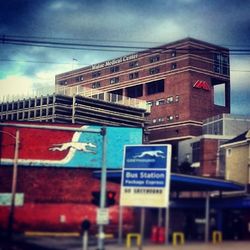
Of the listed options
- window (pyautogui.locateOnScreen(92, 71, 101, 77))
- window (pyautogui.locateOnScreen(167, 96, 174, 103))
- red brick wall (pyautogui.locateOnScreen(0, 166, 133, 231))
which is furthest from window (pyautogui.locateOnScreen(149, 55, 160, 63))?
red brick wall (pyautogui.locateOnScreen(0, 166, 133, 231))

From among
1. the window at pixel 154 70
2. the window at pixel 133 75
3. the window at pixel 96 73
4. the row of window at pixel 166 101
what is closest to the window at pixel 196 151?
the row of window at pixel 166 101

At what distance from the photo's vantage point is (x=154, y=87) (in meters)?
100

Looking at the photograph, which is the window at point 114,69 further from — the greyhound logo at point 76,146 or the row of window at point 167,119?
the greyhound logo at point 76,146

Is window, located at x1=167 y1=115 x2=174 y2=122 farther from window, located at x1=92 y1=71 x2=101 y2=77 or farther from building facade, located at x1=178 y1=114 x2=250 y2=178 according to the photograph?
window, located at x1=92 y1=71 x2=101 y2=77

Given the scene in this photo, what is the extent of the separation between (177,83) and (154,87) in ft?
30.3

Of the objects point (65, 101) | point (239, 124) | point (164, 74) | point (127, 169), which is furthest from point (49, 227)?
point (164, 74)

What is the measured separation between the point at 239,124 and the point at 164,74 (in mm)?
25110

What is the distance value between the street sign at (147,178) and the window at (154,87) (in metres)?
73.6

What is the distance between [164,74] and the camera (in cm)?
9512

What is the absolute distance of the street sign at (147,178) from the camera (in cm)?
2295

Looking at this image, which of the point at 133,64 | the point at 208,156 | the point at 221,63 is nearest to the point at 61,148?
the point at 208,156

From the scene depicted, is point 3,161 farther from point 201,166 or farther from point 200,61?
point 200,61

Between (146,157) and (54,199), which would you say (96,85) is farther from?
(146,157)

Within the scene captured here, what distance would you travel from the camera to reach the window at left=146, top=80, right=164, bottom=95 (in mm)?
98425
